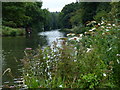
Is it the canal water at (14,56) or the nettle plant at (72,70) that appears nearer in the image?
the nettle plant at (72,70)

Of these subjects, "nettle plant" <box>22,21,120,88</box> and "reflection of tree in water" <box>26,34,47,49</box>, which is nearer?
"nettle plant" <box>22,21,120,88</box>

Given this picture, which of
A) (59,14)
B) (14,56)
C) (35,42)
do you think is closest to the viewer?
(14,56)

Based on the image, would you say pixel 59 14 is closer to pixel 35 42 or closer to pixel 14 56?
pixel 35 42

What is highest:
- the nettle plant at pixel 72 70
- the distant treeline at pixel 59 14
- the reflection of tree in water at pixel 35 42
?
the distant treeline at pixel 59 14

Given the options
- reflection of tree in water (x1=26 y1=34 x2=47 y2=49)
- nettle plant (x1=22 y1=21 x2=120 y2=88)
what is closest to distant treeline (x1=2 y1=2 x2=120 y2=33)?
reflection of tree in water (x1=26 y1=34 x2=47 y2=49)

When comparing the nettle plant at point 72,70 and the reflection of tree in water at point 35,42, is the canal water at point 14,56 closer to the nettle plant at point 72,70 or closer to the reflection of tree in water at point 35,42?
the reflection of tree in water at point 35,42

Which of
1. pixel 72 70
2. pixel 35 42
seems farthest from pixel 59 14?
pixel 72 70

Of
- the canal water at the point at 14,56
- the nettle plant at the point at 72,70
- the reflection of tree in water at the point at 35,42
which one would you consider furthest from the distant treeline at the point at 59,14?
the canal water at the point at 14,56

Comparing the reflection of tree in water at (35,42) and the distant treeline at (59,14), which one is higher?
the distant treeline at (59,14)

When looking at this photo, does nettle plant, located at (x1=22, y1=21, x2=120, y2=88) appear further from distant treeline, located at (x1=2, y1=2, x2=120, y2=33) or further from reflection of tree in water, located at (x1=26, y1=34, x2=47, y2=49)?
reflection of tree in water, located at (x1=26, y1=34, x2=47, y2=49)

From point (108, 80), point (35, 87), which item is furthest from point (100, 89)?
point (35, 87)

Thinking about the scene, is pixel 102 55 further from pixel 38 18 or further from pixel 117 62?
pixel 38 18

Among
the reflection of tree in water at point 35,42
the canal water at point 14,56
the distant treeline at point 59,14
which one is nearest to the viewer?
the canal water at point 14,56

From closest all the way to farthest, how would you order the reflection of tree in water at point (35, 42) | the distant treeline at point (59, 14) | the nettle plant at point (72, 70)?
the nettle plant at point (72, 70)
the reflection of tree in water at point (35, 42)
the distant treeline at point (59, 14)
